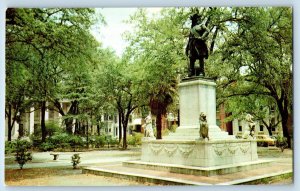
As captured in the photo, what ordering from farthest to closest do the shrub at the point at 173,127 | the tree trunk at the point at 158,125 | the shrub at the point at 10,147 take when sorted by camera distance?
the tree trunk at the point at 158,125 < the shrub at the point at 173,127 < the shrub at the point at 10,147

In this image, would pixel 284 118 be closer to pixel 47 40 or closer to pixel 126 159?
pixel 126 159

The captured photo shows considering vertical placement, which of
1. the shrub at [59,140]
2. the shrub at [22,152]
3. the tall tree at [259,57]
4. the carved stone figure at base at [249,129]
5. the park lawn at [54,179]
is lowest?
the park lawn at [54,179]

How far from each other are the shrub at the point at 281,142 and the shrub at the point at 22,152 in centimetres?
513

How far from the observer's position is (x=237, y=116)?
9398 millimetres

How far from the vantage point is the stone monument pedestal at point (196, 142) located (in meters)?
8.08

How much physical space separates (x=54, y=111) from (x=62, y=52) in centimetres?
134

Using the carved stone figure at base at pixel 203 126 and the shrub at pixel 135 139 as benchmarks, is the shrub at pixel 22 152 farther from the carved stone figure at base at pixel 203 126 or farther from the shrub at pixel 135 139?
the carved stone figure at base at pixel 203 126

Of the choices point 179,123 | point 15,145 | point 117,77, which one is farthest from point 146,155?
point 15,145

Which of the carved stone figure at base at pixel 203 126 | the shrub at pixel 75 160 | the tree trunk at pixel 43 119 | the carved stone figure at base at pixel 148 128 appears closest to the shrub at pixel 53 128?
the tree trunk at pixel 43 119

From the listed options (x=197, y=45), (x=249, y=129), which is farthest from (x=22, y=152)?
(x=249, y=129)

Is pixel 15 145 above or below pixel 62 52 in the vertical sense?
below

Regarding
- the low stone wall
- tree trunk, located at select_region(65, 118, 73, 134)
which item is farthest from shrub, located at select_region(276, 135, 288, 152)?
tree trunk, located at select_region(65, 118, 73, 134)

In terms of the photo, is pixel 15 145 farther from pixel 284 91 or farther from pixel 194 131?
pixel 284 91

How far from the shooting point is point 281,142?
8.20 meters
